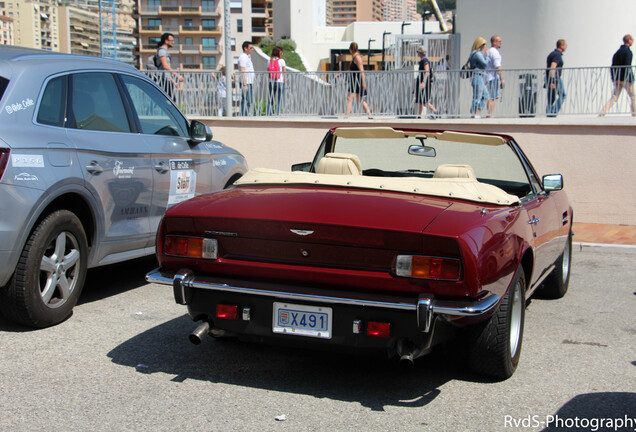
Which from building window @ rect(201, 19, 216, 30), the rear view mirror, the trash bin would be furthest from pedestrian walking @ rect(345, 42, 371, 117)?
building window @ rect(201, 19, 216, 30)

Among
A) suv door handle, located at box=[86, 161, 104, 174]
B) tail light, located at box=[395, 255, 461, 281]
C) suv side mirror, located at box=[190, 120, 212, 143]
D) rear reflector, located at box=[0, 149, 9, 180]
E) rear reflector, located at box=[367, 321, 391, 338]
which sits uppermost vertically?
suv side mirror, located at box=[190, 120, 212, 143]

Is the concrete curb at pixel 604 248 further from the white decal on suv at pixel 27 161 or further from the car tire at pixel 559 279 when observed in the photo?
the white decal on suv at pixel 27 161

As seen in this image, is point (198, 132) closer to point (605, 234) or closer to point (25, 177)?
point (25, 177)

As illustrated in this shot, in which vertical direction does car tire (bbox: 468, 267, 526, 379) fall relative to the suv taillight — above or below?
below

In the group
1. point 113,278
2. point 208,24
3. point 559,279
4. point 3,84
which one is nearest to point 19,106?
point 3,84

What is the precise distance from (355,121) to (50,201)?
342 inches

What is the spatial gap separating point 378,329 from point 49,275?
2.58 metres

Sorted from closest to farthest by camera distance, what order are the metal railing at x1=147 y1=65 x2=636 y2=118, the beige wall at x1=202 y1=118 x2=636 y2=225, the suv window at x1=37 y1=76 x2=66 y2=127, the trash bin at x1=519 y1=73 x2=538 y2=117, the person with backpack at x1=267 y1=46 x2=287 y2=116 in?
the suv window at x1=37 y1=76 x2=66 y2=127, the beige wall at x1=202 y1=118 x2=636 y2=225, the metal railing at x1=147 y1=65 x2=636 y2=118, the trash bin at x1=519 y1=73 x2=538 y2=117, the person with backpack at x1=267 y1=46 x2=287 y2=116

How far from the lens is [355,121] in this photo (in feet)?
43.9

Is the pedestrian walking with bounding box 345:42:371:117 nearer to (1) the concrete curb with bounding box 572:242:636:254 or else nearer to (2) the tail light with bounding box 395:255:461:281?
(1) the concrete curb with bounding box 572:242:636:254

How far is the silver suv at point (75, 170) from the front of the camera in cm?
498

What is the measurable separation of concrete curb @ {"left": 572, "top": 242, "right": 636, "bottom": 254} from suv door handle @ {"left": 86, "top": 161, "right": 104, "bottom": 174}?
638 centimetres

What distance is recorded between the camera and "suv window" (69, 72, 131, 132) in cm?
580

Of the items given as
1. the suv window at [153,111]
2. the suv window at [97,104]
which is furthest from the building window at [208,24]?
the suv window at [97,104]
